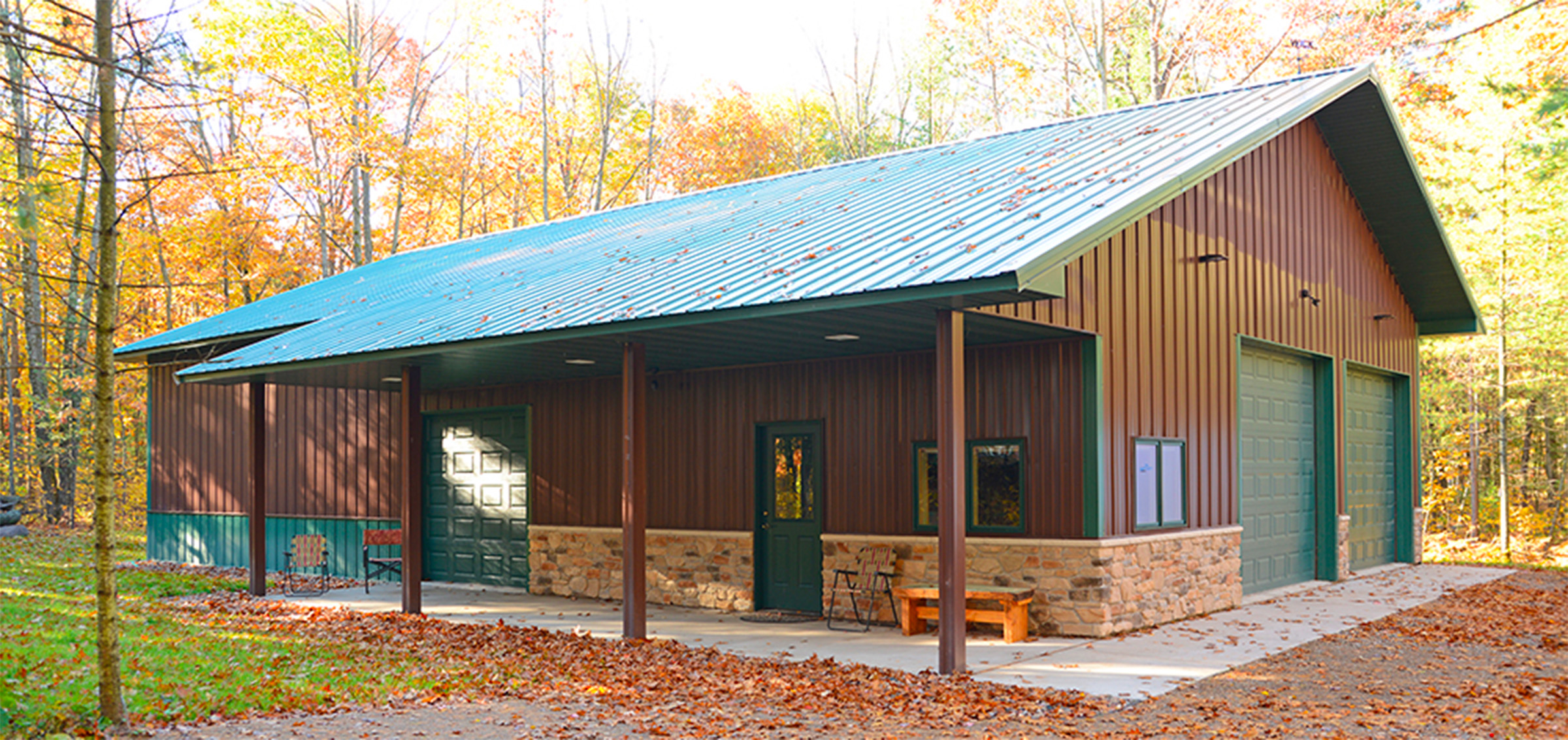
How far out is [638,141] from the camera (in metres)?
32.5

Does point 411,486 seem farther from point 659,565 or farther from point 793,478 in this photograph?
point 793,478

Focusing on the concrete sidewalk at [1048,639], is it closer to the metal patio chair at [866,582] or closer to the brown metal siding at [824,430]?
the metal patio chair at [866,582]

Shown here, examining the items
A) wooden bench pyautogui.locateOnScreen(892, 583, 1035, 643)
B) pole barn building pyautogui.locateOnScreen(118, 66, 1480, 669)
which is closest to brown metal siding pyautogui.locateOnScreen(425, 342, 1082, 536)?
pole barn building pyautogui.locateOnScreen(118, 66, 1480, 669)

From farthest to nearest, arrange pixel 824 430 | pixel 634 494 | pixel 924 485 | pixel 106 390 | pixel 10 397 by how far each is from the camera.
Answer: pixel 10 397
pixel 824 430
pixel 924 485
pixel 634 494
pixel 106 390

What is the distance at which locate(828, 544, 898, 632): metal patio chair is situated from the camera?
10922 millimetres

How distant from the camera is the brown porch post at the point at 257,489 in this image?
534 inches

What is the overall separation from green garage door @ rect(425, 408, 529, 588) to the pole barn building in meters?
0.04

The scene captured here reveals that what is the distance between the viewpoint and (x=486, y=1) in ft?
97.9

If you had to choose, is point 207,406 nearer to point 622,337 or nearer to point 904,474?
point 622,337

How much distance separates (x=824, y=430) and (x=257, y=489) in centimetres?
674

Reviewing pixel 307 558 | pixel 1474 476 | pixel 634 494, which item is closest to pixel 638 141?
pixel 307 558

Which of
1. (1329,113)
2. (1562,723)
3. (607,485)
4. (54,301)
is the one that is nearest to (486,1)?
(54,301)

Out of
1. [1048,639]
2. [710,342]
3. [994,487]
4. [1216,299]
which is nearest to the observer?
[1048,639]

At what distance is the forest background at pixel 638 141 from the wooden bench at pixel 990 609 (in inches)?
348
